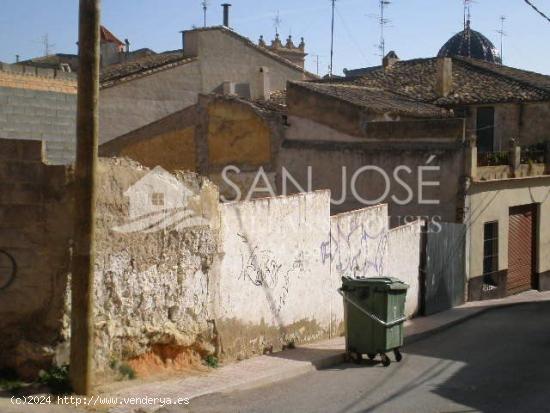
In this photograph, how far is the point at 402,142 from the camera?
790 inches

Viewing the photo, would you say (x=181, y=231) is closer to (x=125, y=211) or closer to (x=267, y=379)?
(x=125, y=211)

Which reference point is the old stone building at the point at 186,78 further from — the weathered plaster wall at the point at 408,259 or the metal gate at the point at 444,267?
the weathered plaster wall at the point at 408,259

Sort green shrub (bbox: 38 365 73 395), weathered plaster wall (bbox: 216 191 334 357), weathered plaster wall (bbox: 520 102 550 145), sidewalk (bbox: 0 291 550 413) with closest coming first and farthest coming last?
1. green shrub (bbox: 38 365 73 395)
2. sidewalk (bbox: 0 291 550 413)
3. weathered plaster wall (bbox: 216 191 334 357)
4. weathered plaster wall (bbox: 520 102 550 145)

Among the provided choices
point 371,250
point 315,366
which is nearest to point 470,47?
point 371,250

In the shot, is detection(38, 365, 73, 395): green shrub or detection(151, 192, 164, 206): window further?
detection(151, 192, 164, 206): window

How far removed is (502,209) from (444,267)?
378 centimetres

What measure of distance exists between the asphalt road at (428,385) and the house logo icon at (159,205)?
2.19 m

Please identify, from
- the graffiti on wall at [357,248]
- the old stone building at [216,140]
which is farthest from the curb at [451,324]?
the old stone building at [216,140]

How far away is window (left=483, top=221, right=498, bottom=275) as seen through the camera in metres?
21.7

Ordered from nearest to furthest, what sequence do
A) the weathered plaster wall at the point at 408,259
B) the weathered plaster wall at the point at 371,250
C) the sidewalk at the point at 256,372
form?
the sidewalk at the point at 256,372 → the weathered plaster wall at the point at 371,250 → the weathered plaster wall at the point at 408,259

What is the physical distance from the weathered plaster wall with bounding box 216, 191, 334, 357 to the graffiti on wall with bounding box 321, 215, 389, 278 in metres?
0.32

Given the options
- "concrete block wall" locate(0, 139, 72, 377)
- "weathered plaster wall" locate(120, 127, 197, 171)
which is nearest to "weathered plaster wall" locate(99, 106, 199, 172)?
"weathered plaster wall" locate(120, 127, 197, 171)

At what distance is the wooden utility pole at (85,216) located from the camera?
8.45 m

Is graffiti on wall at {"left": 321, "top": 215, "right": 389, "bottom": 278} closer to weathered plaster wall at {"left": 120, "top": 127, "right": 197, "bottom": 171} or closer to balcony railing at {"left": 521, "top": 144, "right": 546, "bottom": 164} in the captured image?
weathered plaster wall at {"left": 120, "top": 127, "right": 197, "bottom": 171}
